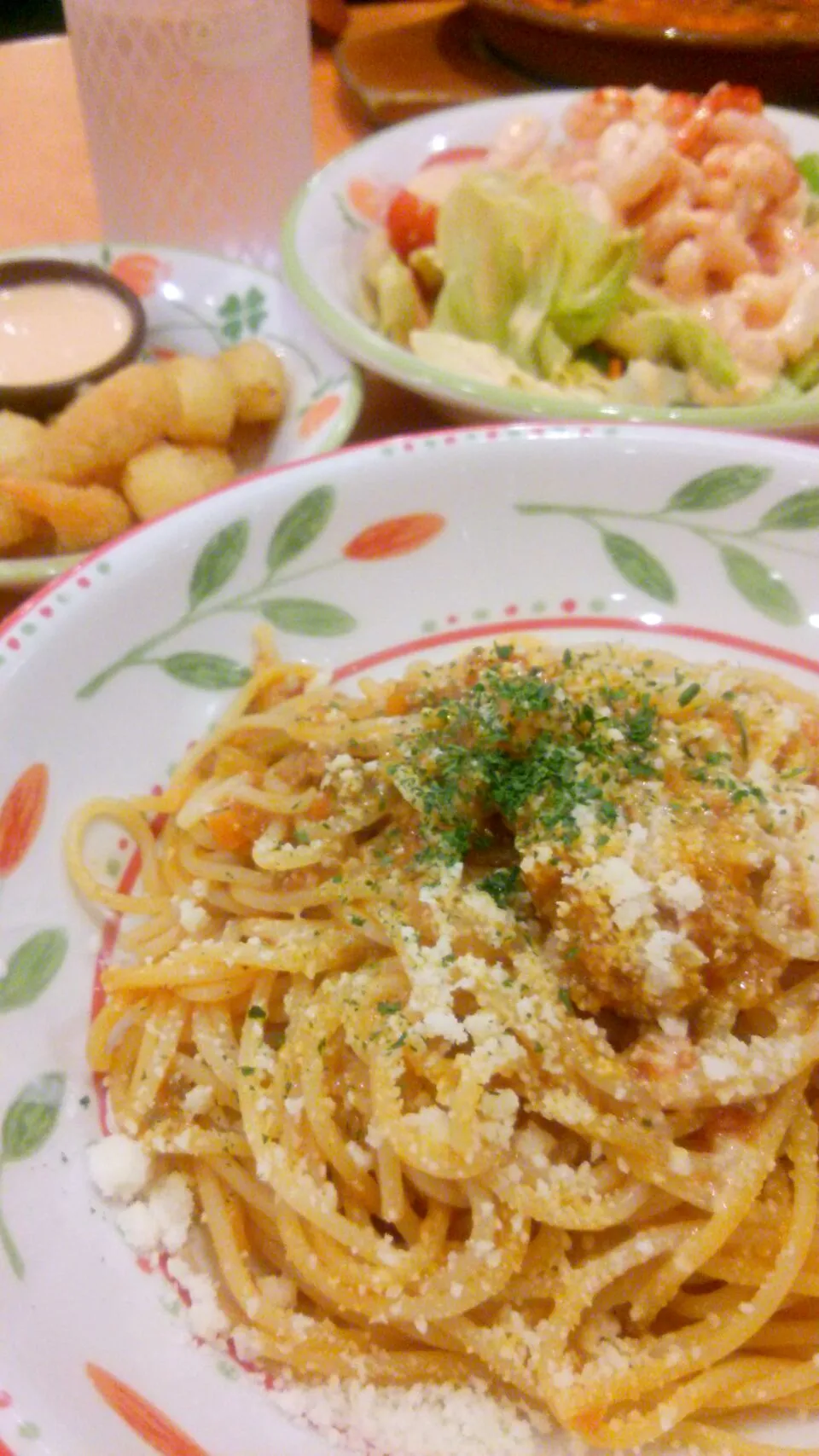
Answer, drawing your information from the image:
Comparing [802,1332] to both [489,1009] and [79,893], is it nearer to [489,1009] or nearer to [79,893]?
[489,1009]

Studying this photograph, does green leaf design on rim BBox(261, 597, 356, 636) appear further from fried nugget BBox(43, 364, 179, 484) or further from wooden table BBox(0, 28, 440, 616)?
wooden table BBox(0, 28, 440, 616)

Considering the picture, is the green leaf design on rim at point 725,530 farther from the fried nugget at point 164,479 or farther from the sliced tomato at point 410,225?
the sliced tomato at point 410,225

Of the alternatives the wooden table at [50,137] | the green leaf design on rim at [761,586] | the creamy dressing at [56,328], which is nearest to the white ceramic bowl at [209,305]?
the creamy dressing at [56,328]

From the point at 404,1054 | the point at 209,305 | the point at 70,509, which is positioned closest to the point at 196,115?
the point at 209,305

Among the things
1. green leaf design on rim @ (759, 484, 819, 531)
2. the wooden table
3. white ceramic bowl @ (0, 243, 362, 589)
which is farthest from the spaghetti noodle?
the wooden table

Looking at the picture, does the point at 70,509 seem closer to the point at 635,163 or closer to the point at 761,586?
the point at 761,586

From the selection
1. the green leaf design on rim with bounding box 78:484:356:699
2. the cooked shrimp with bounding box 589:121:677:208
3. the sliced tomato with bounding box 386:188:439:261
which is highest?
the cooked shrimp with bounding box 589:121:677:208
